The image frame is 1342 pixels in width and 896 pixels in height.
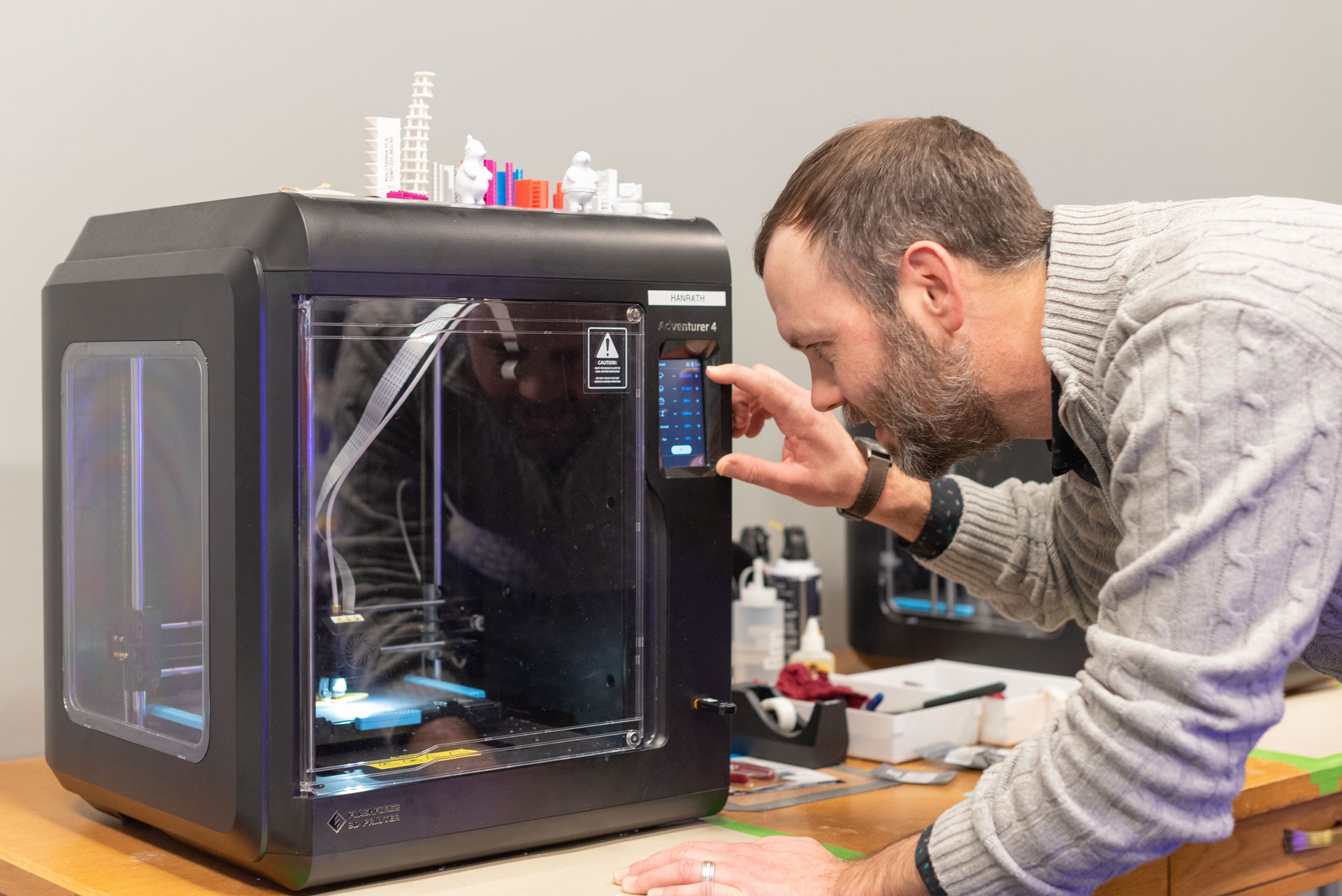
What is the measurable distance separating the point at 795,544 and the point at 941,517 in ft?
1.38

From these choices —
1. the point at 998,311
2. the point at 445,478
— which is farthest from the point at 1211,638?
the point at 445,478

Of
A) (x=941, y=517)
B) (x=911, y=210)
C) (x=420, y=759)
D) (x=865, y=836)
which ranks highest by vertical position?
(x=911, y=210)

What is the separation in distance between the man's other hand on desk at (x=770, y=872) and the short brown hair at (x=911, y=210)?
1.48ft

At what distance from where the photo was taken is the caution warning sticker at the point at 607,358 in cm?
110

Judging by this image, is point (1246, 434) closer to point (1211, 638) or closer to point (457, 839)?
point (1211, 638)

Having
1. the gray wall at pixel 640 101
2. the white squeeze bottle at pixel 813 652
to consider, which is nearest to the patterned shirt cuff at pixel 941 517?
the white squeeze bottle at pixel 813 652

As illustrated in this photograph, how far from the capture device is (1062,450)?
110 cm

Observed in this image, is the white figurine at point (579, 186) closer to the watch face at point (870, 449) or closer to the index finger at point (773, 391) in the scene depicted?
the index finger at point (773, 391)

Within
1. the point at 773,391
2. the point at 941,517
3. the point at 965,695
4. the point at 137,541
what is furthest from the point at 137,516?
the point at 965,695

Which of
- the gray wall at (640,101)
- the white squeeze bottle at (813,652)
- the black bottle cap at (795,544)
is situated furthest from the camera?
the black bottle cap at (795,544)

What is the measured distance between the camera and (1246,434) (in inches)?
31.7

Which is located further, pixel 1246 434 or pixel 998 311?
pixel 998 311

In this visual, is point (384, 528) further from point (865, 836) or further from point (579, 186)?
point (865, 836)

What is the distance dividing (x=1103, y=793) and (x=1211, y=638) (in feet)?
0.40
